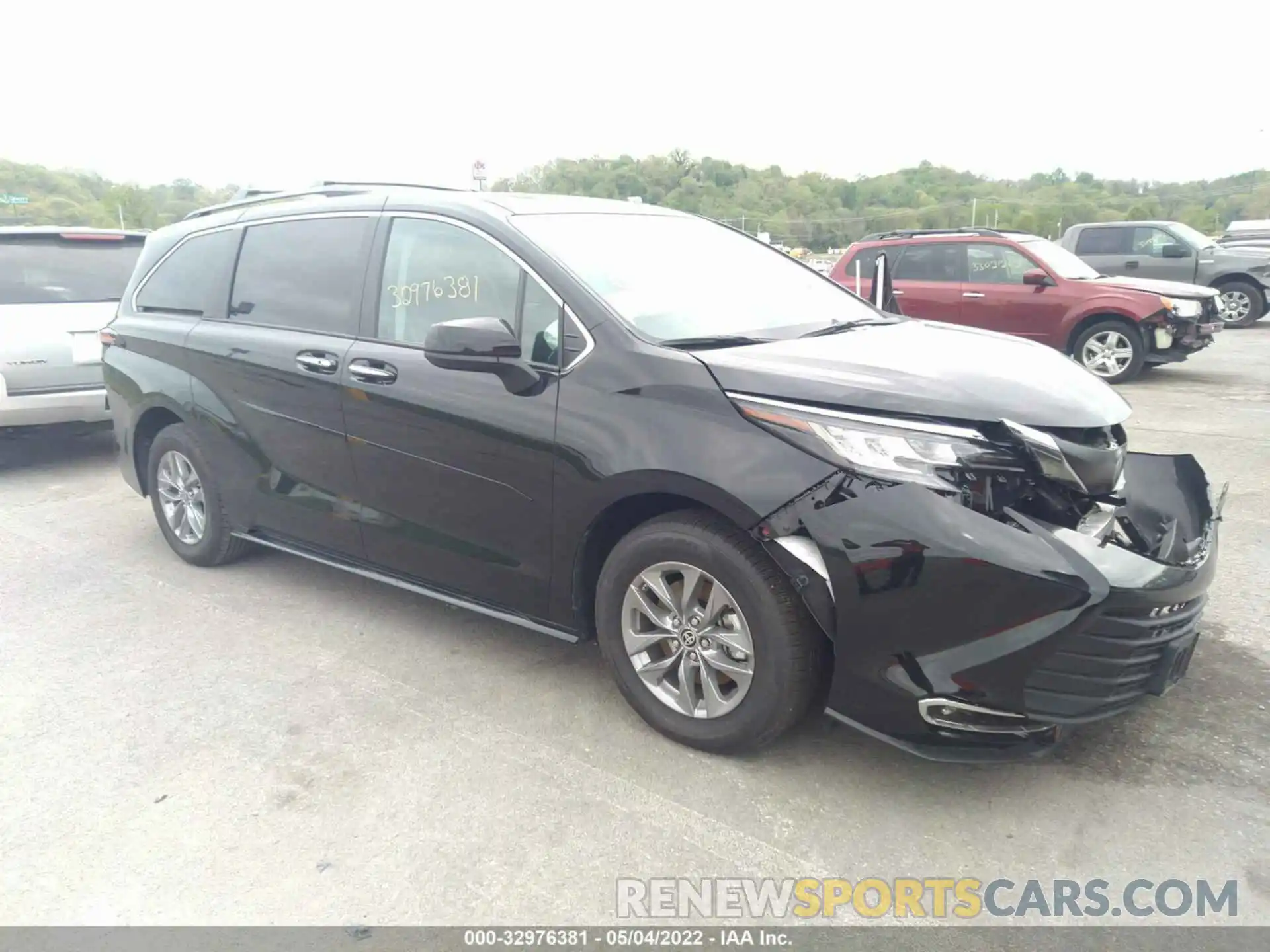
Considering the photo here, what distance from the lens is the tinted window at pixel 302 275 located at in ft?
13.0

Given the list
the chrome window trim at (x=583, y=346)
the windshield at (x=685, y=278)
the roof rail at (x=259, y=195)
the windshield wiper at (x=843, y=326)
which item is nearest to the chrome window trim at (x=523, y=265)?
the chrome window trim at (x=583, y=346)

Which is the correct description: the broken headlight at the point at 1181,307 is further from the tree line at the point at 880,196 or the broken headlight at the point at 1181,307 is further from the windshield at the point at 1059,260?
the tree line at the point at 880,196

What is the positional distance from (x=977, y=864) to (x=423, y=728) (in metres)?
1.82

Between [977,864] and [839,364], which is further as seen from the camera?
[839,364]

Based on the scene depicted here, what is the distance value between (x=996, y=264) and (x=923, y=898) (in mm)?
9928

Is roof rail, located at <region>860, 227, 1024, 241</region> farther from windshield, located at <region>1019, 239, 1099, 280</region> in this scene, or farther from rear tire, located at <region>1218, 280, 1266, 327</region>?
rear tire, located at <region>1218, 280, 1266, 327</region>

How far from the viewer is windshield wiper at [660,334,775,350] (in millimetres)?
3123

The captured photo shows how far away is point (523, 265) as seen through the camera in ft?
11.1

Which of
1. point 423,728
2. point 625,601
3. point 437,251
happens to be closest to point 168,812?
point 423,728

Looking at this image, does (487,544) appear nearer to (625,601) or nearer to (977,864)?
(625,601)

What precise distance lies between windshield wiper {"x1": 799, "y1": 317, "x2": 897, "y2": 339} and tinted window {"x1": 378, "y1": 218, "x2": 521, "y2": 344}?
3.60 feet

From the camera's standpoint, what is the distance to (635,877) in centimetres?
251

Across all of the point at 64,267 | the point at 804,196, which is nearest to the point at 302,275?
the point at 64,267

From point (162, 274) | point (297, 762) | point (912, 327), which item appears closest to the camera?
point (297, 762)
